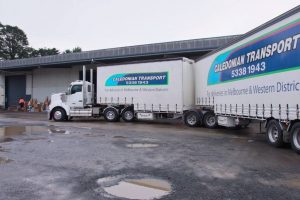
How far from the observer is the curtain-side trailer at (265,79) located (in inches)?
369

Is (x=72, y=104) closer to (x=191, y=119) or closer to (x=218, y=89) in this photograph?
(x=191, y=119)

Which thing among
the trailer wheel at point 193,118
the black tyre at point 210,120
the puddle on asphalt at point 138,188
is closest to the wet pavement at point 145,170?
the puddle on asphalt at point 138,188

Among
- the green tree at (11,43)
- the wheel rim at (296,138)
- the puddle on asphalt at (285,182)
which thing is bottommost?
the puddle on asphalt at (285,182)

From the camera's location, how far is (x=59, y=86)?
124 ft

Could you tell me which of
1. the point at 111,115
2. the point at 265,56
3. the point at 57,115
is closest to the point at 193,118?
the point at 111,115

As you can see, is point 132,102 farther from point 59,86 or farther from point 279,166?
point 59,86

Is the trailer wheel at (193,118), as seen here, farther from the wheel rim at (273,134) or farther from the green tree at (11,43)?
the green tree at (11,43)

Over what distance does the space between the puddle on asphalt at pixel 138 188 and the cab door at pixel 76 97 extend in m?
16.2

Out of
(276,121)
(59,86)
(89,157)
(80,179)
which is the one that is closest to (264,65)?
(276,121)

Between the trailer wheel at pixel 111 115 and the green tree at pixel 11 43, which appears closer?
the trailer wheel at pixel 111 115

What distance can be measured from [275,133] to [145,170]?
5677mm

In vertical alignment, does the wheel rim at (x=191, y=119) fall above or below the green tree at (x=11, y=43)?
below

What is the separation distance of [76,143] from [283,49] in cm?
759

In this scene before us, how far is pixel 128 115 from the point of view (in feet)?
70.0
